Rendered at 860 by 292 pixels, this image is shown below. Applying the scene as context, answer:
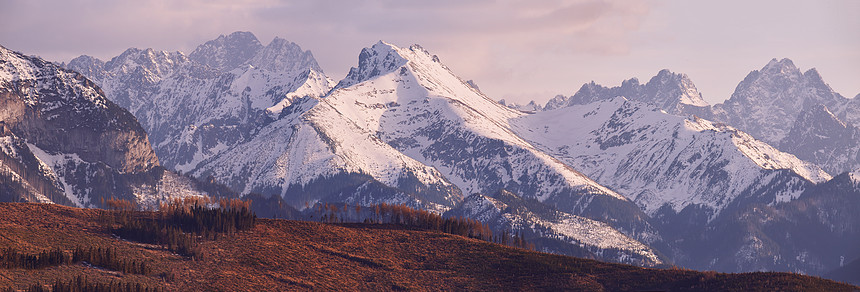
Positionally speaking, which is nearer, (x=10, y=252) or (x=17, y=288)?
(x=17, y=288)

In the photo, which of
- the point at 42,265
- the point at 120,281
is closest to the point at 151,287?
the point at 120,281

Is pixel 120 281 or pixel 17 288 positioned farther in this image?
pixel 120 281

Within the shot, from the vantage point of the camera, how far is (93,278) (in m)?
198

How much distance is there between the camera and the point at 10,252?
198750mm

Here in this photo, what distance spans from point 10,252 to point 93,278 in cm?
1462

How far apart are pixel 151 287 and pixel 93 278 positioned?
30.9ft

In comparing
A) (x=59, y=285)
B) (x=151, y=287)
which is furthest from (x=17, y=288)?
(x=151, y=287)

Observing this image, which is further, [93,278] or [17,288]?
[93,278]

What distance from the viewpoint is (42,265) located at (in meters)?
198

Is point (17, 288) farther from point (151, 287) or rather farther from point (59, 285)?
point (151, 287)

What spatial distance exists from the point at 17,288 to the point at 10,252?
15.5 meters

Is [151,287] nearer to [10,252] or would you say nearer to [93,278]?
[93,278]

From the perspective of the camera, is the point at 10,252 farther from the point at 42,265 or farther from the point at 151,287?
the point at 151,287

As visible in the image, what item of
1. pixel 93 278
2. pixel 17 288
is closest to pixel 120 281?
pixel 93 278
